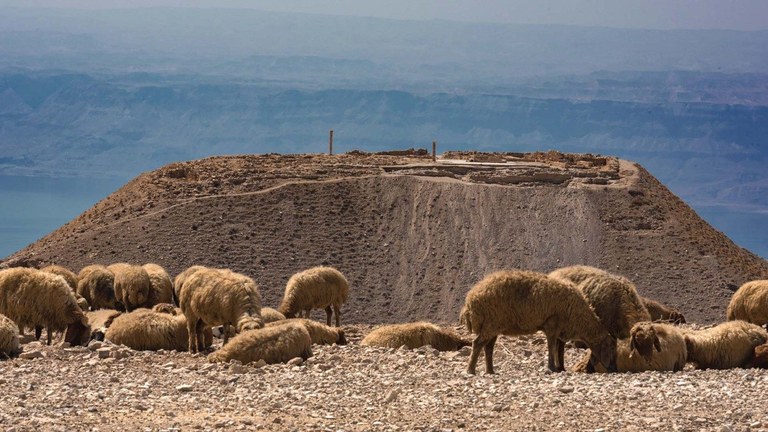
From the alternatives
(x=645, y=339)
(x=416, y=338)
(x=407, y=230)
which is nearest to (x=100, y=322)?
(x=416, y=338)

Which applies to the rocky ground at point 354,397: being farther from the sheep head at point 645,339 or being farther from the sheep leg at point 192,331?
the sheep leg at point 192,331

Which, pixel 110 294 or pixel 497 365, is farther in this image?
pixel 110 294

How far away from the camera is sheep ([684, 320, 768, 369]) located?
25188 mm

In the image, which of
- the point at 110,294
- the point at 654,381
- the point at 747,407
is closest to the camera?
the point at 747,407

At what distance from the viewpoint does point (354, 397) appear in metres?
19.6

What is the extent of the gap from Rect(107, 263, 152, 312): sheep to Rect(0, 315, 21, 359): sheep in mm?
11705

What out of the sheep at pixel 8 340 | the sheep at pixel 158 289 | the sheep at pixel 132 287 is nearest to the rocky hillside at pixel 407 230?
the sheep at pixel 158 289

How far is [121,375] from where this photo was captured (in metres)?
21.8

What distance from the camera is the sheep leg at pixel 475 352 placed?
23672mm

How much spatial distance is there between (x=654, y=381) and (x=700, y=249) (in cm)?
3962

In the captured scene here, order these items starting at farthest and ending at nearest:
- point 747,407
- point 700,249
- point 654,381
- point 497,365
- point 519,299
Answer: point 700,249
point 497,365
point 519,299
point 654,381
point 747,407

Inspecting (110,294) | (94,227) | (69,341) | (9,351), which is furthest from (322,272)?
(94,227)

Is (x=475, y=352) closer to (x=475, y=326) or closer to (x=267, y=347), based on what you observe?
(x=475, y=326)

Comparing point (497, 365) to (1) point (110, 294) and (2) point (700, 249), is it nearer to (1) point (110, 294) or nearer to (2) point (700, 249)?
(1) point (110, 294)
